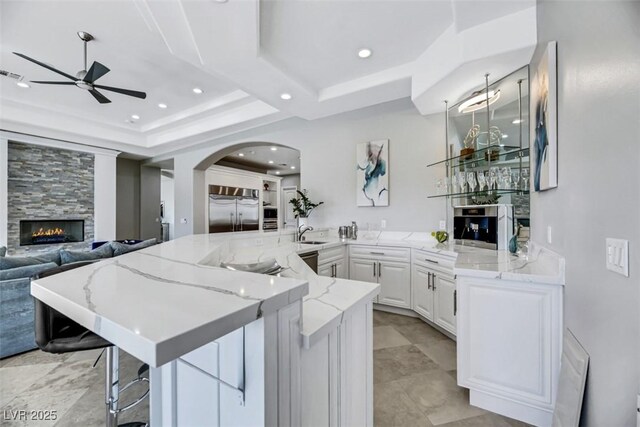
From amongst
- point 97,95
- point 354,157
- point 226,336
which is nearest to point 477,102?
point 354,157

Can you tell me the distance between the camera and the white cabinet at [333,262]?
10.4ft

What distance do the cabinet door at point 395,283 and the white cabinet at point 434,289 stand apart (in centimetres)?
7

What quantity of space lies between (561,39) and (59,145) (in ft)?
24.3

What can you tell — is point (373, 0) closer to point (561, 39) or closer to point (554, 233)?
point (561, 39)

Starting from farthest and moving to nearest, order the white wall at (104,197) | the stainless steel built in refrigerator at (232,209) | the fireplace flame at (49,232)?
the stainless steel built in refrigerator at (232,209)
the white wall at (104,197)
the fireplace flame at (49,232)

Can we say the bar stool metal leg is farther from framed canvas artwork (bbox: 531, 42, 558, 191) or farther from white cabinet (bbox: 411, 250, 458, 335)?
framed canvas artwork (bbox: 531, 42, 558, 191)

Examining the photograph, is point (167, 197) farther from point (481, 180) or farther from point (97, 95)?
point (481, 180)

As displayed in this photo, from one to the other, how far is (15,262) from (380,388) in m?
3.34

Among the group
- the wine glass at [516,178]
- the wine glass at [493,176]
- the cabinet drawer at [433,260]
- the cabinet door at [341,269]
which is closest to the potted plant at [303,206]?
the cabinet door at [341,269]

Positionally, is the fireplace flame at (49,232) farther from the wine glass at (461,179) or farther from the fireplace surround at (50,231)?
the wine glass at (461,179)

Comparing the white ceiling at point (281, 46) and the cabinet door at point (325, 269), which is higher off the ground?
the white ceiling at point (281, 46)

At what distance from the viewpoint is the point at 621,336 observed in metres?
0.95

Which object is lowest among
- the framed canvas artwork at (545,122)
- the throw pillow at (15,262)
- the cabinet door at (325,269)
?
the cabinet door at (325,269)

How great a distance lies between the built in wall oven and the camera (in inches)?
102
